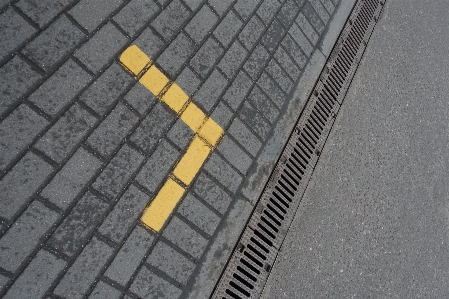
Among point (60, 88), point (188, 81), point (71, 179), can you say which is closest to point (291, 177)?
point (188, 81)

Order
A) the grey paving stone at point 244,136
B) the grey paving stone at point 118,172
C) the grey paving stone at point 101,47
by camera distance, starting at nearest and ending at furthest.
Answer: the grey paving stone at point 118,172 → the grey paving stone at point 101,47 → the grey paving stone at point 244,136

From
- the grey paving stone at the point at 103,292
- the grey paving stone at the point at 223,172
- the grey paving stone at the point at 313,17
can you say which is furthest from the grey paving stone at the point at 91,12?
the grey paving stone at the point at 313,17

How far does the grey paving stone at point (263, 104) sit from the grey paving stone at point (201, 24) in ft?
1.88

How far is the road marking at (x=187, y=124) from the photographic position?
2.47 metres

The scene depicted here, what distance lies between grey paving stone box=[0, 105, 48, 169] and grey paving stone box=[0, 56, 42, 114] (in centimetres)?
7

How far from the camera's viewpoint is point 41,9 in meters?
2.39

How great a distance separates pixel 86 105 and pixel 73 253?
2.90 ft

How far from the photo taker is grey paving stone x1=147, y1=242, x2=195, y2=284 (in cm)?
239

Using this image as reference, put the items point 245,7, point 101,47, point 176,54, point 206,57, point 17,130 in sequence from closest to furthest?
point 17,130 < point 101,47 < point 176,54 < point 206,57 < point 245,7

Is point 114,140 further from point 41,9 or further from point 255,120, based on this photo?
point 255,120

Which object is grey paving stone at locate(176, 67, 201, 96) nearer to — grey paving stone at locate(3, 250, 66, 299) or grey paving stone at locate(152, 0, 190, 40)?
grey paving stone at locate(152, 0, 190, 40)

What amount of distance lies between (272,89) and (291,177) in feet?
2.36

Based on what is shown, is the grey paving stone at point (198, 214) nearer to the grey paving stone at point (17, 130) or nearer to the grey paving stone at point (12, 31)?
the grey paving stone at point (17, 130)

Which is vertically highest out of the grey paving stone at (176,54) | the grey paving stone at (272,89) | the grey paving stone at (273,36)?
the grey paving stone at (273,36)
